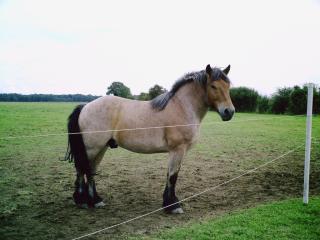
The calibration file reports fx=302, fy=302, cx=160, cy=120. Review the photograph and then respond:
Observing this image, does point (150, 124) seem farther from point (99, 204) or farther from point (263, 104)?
point (263, 104)

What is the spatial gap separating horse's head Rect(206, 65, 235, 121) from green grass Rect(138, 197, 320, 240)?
1477 millimetres

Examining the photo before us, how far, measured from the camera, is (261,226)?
13.0 ft

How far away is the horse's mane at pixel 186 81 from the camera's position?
4.70m

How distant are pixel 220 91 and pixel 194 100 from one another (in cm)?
51

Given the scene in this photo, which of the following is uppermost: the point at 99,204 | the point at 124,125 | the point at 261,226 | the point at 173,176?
the point at 124,125

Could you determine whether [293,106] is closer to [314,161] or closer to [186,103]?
[314,161]

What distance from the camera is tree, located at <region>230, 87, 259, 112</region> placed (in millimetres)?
35438

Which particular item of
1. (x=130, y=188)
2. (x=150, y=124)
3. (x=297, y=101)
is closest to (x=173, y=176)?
(x=150, y=124)

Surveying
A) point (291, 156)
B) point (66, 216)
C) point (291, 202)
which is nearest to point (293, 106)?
point (291, 156)

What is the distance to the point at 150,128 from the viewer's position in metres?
4.91

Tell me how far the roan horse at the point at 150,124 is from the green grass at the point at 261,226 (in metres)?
0.91

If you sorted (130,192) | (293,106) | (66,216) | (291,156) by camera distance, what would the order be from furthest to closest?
(293,106)
(291,156)
(130,192)
(66,216)

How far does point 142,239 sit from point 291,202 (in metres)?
2.70

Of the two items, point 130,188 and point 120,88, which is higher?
point 120,88
